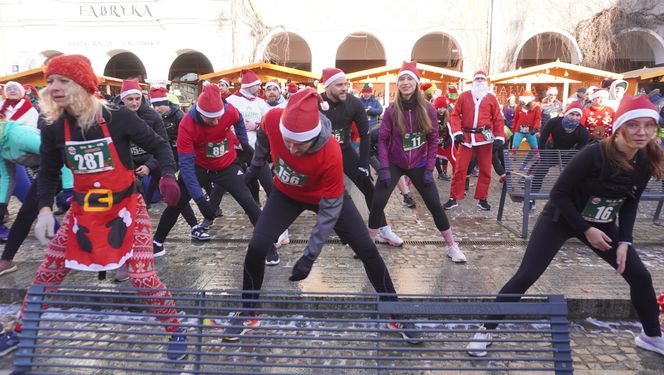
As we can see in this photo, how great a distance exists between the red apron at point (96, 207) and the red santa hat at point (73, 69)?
0.24 metres

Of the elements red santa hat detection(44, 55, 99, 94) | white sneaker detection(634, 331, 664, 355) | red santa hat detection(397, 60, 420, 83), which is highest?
red santa hat detection(397, 60, 420, 83)

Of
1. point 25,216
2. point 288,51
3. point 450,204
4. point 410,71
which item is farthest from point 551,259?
point 288,51

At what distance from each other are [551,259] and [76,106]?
320 centimetres

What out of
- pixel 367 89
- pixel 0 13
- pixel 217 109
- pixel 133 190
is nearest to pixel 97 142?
pixel 133 190

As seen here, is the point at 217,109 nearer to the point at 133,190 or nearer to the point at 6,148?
the point at 133,190

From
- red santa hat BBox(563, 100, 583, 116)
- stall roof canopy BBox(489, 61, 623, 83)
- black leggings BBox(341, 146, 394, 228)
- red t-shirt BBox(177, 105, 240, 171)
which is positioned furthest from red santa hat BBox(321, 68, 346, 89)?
stall roof canopy BBox(489, 61, 623, 83)

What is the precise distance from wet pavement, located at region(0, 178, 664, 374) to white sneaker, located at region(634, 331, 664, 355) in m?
0.05

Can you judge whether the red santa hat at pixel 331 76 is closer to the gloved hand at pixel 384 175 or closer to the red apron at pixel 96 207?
the gloved hand at pixel 384 175

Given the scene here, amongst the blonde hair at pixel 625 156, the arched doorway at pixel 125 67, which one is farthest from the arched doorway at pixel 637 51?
the arched doorway at pixel 125 67

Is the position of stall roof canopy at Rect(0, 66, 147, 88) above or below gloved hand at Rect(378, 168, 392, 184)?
above

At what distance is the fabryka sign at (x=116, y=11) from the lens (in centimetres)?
2038

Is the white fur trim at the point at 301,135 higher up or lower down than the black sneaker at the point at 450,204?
higher up

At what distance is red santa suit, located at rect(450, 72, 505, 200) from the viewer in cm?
693

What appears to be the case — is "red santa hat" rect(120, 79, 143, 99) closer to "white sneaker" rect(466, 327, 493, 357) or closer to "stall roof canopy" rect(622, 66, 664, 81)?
"white sneaker" rect(466, 327, 493, 357)
